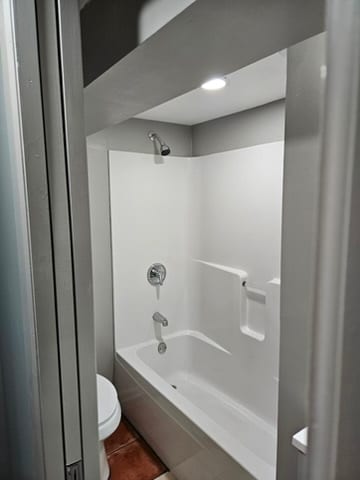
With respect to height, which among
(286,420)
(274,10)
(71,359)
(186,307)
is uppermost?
(274,10)

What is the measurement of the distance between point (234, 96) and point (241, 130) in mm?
380

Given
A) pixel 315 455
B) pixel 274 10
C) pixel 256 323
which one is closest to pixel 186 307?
pixel 256 323

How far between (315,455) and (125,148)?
2.55 m

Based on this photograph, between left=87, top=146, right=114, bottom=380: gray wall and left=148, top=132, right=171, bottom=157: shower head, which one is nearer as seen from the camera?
left=87, top=146, right=114, bottom=380: gray wall

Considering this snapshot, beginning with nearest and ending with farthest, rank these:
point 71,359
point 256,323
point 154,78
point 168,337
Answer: point 71,359, point 154,78, point 256,323, point 168,337

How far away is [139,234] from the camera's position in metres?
2.66

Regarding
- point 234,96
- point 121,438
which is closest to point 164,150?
point 234,96

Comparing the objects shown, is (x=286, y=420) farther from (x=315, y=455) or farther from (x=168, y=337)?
(x=168, y=337)

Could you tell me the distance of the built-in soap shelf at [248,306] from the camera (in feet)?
7.91

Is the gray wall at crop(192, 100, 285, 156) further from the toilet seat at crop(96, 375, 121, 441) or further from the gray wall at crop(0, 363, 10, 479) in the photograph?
the gray wall at crop(0, 363, 10, 479)

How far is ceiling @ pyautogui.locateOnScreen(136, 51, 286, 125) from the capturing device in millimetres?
1683

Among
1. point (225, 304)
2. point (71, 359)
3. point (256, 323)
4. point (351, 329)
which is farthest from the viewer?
point (225, 304)

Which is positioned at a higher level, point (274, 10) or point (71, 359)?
point (274, 10)

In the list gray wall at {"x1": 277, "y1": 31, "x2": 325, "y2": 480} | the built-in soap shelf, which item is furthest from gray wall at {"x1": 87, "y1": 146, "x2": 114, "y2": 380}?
gray wall at {"x1": 277, "y1": 31, "x2": 325, "y2": 480}
